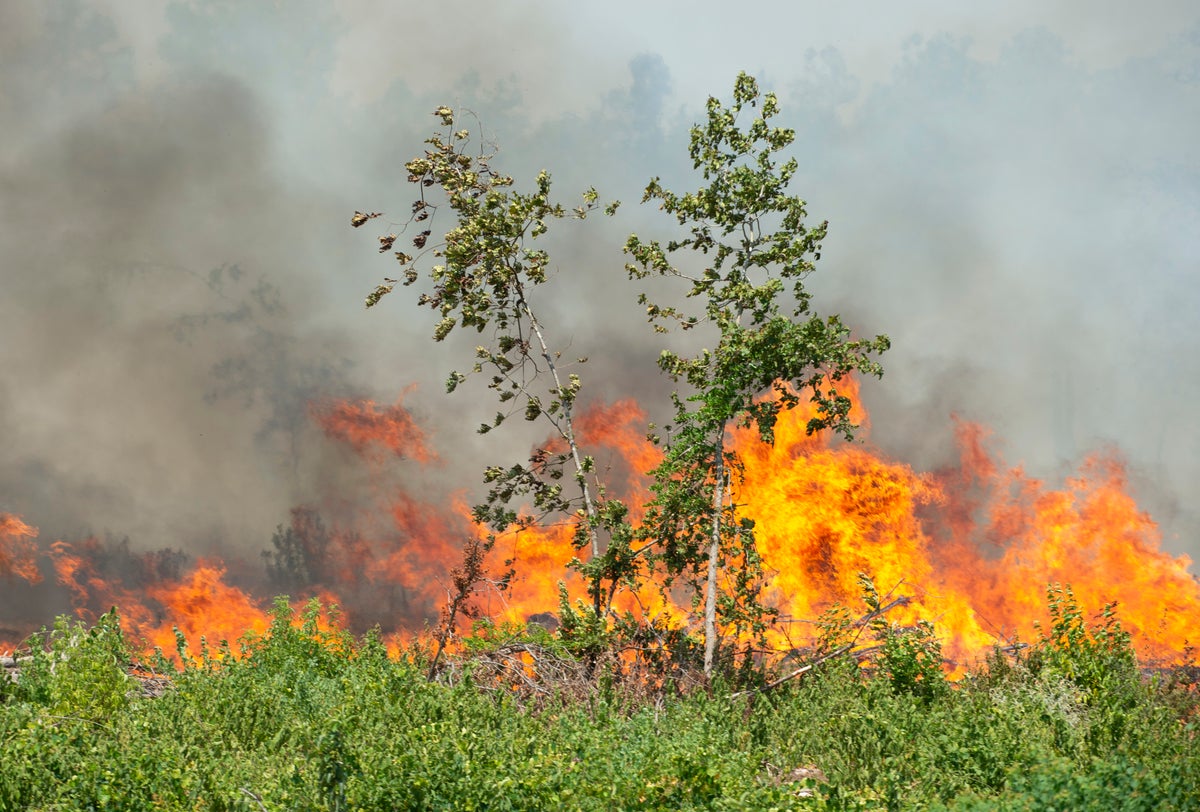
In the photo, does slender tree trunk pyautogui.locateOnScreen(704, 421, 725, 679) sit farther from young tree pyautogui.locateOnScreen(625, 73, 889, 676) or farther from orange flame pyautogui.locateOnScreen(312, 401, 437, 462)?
orange flame pyautogui.locateOnScreen(312, 401, 437, 462)

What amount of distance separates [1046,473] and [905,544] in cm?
350

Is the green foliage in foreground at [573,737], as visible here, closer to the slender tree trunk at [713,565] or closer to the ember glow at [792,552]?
the slender tree trunk at [713,565]

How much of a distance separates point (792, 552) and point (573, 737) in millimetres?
8653

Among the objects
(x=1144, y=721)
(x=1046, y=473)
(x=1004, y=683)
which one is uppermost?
(x=1046, y=473)

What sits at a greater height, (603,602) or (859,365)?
(859,365)

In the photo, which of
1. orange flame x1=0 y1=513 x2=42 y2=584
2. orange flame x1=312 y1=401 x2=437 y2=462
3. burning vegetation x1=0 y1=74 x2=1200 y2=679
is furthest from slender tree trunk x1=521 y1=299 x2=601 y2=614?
orange flame x1=0 y1=513 x2=42 y2=584

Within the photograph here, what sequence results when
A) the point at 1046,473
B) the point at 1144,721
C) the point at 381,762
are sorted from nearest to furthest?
the point at 381,762, the point at 1144,721, the point at 1046,473

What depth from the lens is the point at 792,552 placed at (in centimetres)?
1565

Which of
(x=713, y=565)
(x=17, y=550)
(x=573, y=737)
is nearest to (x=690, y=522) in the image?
(x=713, y=565)

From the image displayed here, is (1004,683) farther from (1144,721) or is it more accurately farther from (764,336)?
(764,336)

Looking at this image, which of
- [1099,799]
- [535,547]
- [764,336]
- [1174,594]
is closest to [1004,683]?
[764,336]

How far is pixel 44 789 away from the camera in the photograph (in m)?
6.67

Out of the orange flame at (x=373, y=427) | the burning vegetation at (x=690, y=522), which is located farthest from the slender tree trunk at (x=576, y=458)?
the orange flame at (x=373, y=427)

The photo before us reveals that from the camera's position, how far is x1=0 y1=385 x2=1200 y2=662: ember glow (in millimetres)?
16078
